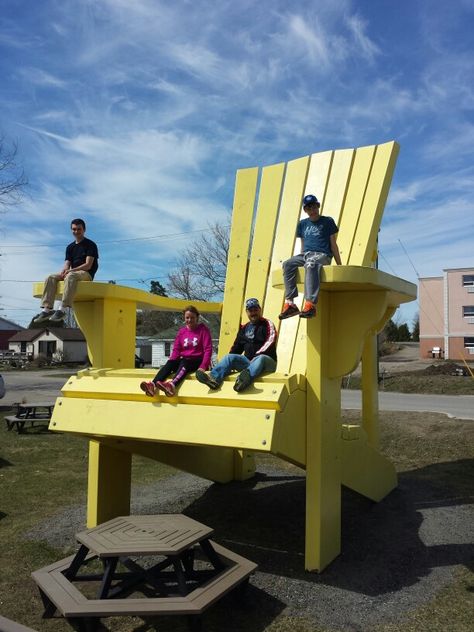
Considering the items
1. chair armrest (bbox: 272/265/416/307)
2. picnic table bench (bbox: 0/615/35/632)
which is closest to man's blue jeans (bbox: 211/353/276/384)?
chair armrest (bbox: 272/265/416/307)

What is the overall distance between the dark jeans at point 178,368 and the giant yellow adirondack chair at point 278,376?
0.10 metres

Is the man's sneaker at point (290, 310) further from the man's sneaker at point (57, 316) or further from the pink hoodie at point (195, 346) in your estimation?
the man's sneaker at point (57, 316)

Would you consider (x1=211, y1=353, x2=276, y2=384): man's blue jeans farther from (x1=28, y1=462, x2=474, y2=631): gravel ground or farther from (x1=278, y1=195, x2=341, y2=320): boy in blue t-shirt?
(x1=28, y1=462, x2=474, y2=631): gravel ground

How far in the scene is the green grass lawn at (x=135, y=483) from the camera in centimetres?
300

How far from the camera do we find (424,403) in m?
13.2

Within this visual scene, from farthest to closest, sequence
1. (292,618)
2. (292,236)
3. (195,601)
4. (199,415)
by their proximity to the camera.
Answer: (292,236) < (199,415) < (292,618) < (195,601)

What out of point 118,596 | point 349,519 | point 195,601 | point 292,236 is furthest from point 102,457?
point 292,236

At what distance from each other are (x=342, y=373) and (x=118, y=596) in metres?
1.95

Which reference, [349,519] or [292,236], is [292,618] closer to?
[349,519]

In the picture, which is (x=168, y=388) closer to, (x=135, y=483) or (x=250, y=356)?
(x=250, y=356)

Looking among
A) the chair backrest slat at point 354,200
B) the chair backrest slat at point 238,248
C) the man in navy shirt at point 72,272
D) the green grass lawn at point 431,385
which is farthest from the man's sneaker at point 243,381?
the green grass lawn at point 431,385

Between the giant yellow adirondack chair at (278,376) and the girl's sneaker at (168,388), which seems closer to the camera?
the giant yellow adirondack chair at (278,376)

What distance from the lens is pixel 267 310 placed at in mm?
4945

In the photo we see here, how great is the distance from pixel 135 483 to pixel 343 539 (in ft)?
9.06
